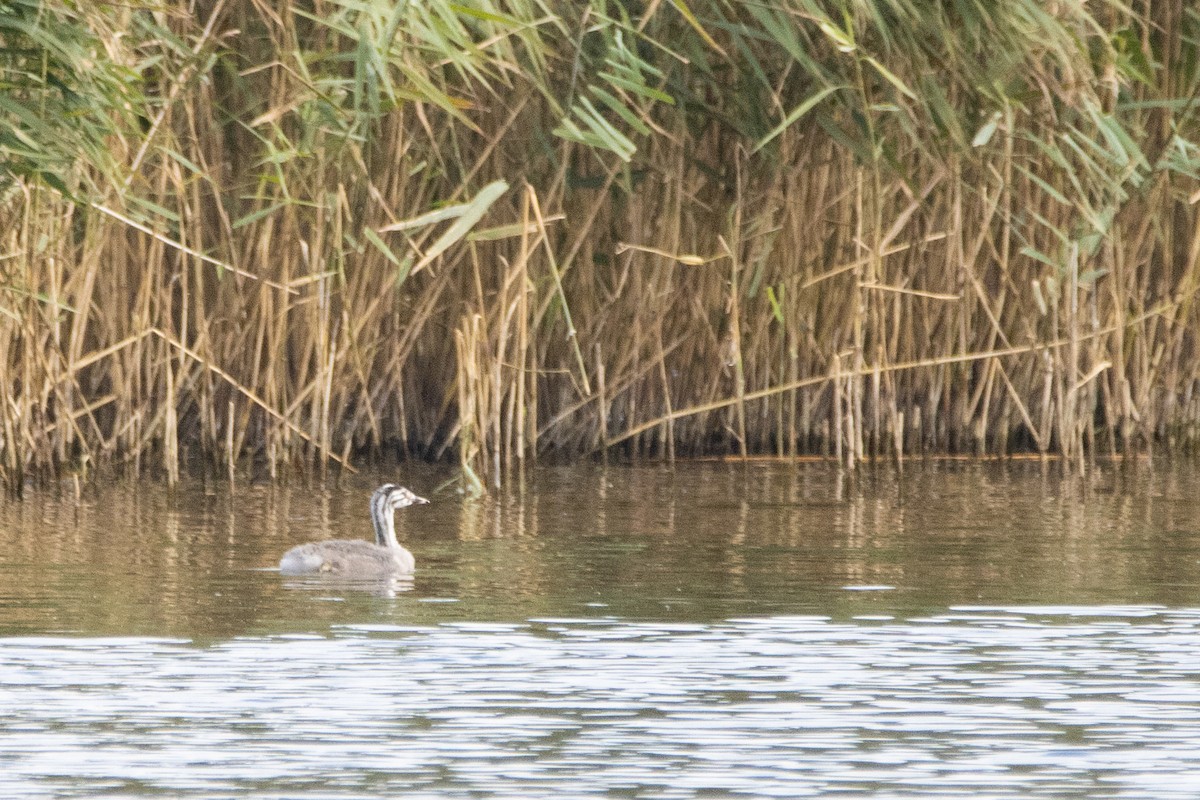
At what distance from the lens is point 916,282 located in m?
12.7

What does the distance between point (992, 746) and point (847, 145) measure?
6.30m

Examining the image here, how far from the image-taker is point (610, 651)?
683 cm

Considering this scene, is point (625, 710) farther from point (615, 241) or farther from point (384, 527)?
point (615, 241)

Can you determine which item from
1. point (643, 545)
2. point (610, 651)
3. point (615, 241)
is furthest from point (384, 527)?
point (615, 241)

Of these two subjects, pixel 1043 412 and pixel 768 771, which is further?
pixel 1043 412

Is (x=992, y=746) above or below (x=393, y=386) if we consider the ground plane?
below

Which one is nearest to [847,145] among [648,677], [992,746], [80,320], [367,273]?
[367,273]

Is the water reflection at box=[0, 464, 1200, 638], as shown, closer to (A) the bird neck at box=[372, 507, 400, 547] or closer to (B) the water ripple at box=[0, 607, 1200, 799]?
(A) the bird neck at box=[372, 507, 400, 547]

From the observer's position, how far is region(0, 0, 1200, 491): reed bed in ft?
35.0

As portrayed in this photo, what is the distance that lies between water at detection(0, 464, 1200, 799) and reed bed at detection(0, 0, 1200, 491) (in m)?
0.91

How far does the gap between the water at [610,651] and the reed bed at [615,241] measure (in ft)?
2.98

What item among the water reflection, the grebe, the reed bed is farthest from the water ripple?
the reed bed

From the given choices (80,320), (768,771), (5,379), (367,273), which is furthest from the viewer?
(367,273)

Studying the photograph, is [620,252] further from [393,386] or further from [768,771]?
[768,771]
